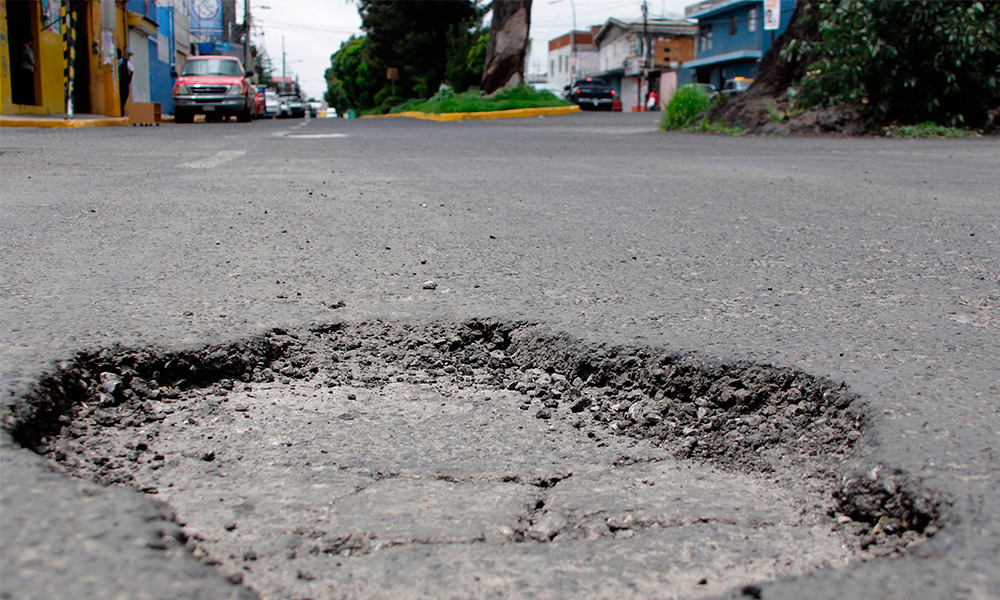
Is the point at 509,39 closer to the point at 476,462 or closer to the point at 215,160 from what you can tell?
the point at 215,160

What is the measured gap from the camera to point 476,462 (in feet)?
5.71

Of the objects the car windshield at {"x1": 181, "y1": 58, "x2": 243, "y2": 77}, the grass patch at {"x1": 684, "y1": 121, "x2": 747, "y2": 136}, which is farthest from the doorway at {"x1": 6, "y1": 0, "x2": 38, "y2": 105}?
the grass patch at {"x1": 684, "y1": 121, "x2": 747, "y2": 136}

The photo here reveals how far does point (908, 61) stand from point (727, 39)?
123 feet

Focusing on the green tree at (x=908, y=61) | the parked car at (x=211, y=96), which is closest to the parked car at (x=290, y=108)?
the parked car at (x=211, y=96)

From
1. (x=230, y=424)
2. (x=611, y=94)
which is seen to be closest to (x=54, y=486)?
(x=230, y=424)

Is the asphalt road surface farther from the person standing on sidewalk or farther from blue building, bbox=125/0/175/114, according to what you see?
blue building, bbox=125/0/175/114

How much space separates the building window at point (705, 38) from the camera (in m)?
51.1

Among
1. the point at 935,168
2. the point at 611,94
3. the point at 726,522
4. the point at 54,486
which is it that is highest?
the point at 611,94

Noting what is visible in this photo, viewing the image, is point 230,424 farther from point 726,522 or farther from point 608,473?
point 726,522

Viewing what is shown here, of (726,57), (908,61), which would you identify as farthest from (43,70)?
(726,57)

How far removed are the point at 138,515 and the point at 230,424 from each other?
57cm

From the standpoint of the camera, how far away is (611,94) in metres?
38.0

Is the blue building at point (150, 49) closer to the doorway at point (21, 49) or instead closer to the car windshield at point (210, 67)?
the car windshield at point (210, 67)

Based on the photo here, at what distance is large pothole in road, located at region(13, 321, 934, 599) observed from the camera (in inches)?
51.9
